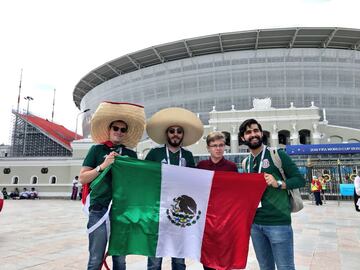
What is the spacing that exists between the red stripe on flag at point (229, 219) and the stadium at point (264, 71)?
4378 cm

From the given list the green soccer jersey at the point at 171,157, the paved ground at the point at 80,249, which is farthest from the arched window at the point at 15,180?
the green soccer jersey at the point at 171,157

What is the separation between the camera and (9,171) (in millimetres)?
32406

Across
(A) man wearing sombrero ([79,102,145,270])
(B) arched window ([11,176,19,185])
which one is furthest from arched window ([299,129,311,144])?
(A) man wearing sombrero ([79,102,145,270])

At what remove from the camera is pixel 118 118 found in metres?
3.48

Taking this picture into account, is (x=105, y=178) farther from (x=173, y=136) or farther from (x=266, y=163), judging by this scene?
(x=266, y=163)

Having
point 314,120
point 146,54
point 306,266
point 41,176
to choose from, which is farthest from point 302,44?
point 306,266

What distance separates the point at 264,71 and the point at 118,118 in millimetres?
47166

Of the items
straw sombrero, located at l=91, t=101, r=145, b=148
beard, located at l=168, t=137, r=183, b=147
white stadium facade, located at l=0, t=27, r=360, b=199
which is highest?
white stadium facade, located at l=0, t=27, r=360, b=199

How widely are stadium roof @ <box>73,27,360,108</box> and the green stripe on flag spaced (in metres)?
47.2

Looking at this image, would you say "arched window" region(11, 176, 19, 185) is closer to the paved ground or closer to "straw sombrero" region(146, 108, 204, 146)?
the paved ground

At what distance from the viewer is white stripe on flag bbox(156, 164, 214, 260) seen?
3393mm

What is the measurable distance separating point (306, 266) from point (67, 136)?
57.7 meters

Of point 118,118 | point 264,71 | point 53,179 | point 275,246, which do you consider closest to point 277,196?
point 275,246

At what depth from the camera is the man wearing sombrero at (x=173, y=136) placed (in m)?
3.51
